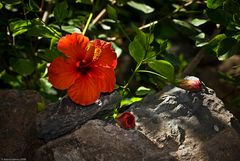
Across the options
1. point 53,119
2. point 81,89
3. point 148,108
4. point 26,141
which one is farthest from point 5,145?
point 148,108

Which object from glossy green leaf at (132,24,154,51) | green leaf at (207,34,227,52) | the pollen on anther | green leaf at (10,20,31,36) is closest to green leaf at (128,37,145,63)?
glossy green leaf at (132,24,154,51)

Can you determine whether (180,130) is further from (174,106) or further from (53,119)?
(53,119)

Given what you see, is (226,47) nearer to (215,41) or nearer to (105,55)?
(215,41)

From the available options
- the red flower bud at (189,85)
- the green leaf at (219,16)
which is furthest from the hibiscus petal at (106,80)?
the green leaf at (219,16)

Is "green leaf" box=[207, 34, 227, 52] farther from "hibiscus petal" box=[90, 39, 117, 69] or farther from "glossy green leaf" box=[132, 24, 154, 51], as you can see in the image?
"hibiscus petal" box=[90, 39, 117, 69]

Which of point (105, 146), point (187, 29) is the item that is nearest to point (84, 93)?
point (105, 146)
